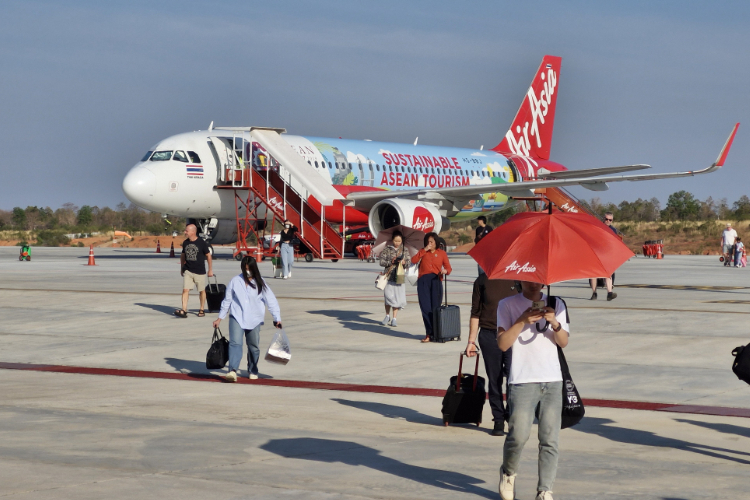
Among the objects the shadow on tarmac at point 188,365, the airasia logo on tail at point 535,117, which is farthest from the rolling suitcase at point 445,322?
the airasia logo on tail at point 535,117

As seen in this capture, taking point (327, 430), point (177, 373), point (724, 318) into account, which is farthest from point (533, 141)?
point (327, 430)

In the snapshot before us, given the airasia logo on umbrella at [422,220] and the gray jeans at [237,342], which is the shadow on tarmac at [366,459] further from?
the airasia logo on umbrella at [422,220]

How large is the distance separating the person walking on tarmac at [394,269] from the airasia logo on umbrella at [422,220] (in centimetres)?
1780

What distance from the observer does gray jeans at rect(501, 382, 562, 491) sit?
6.74 m

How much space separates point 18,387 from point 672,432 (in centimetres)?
761

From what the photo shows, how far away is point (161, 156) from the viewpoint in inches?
1372

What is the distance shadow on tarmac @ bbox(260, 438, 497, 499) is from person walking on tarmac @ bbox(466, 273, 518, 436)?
1492mm

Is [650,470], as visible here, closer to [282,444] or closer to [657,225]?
[282,444]

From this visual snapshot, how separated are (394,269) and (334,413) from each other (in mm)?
6993

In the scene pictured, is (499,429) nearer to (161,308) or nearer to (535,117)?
(161,308)

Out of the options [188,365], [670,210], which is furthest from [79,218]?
[188,365]

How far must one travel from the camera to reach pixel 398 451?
28.0 ft

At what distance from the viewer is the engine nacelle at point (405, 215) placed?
117ft

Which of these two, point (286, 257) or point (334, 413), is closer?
point (334, 413)
